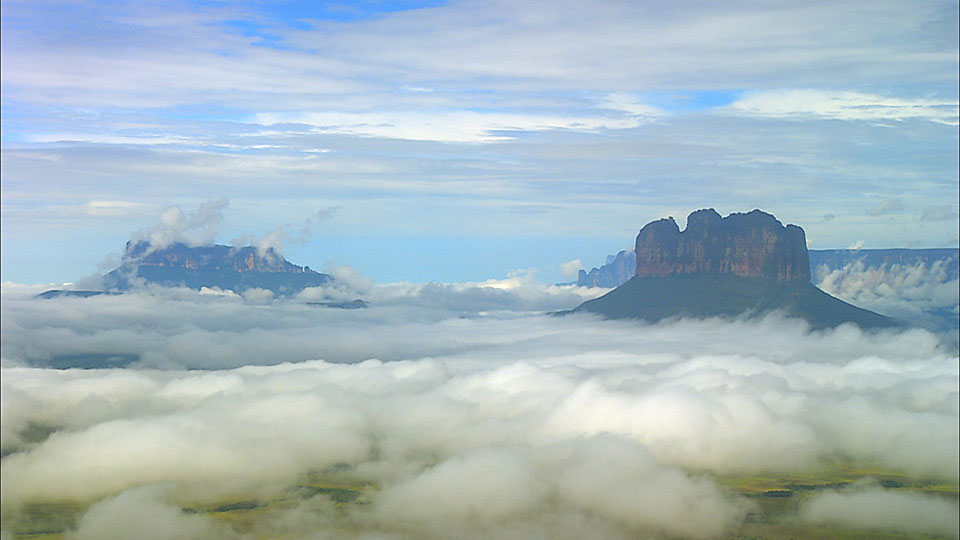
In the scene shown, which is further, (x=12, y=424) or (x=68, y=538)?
(x=12, y=424)

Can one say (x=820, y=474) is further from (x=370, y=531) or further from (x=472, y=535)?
(x=370, y=531)

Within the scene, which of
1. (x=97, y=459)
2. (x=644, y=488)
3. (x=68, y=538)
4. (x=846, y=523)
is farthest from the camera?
(x=97, y=459)

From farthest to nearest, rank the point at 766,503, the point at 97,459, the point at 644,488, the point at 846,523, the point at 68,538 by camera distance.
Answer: the point at 97,459
the point at 644,488
the point at 766,503
the point at 846,523
the point at 68,538

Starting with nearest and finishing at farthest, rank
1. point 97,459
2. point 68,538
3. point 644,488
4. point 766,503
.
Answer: point 68,538
point 766,503
point 644,488
point 97,459

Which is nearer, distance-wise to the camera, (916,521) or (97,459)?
(916,521)

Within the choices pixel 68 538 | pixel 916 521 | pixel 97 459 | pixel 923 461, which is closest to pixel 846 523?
pixel 916 521

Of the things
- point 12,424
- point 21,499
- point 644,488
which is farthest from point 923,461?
point 12,424

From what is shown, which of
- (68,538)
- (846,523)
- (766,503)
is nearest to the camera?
(68,538)

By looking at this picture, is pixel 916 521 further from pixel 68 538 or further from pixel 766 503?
pixel 68 538
